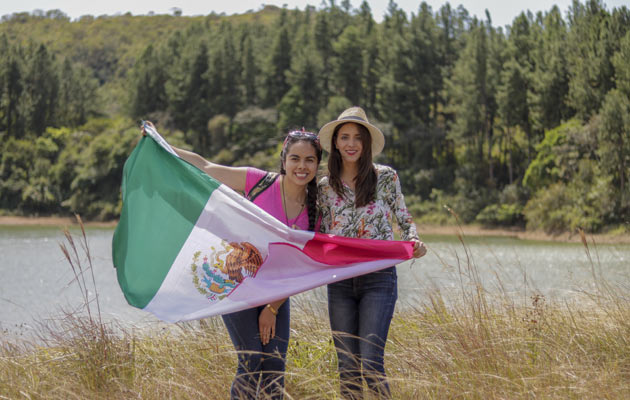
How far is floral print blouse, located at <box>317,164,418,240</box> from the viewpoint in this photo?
365 cm

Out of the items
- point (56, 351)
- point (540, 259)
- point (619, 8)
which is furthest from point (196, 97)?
point (56, 351)

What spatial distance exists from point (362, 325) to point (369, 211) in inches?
25.1

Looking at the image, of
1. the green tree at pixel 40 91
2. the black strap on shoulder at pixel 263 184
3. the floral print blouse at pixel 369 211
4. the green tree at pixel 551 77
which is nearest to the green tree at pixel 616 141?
the green tree at pixel 551 77

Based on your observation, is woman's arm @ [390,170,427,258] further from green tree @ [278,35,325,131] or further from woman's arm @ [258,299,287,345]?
green tree @ [278,35,325,131]

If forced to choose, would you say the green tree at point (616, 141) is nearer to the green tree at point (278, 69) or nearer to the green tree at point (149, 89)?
the green tree at point (278, 69)

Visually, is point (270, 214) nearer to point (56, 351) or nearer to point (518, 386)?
point (518, 386)

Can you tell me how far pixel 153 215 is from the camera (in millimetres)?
3979

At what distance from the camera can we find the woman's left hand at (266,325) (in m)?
3.42

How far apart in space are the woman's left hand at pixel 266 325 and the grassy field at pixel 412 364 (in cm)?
25

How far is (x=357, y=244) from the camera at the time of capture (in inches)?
141

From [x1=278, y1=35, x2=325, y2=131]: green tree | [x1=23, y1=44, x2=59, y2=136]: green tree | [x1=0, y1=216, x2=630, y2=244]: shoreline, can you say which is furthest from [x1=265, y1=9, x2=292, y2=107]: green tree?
[x1=23, y1=44, x2=59, y2=136]: green tree

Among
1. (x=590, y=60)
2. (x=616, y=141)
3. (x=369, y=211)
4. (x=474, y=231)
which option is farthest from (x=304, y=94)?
(x=369, y=211)

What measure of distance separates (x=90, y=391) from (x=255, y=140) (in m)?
Answer: 54.6

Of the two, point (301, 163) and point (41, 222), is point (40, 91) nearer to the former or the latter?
point (41, 222)
